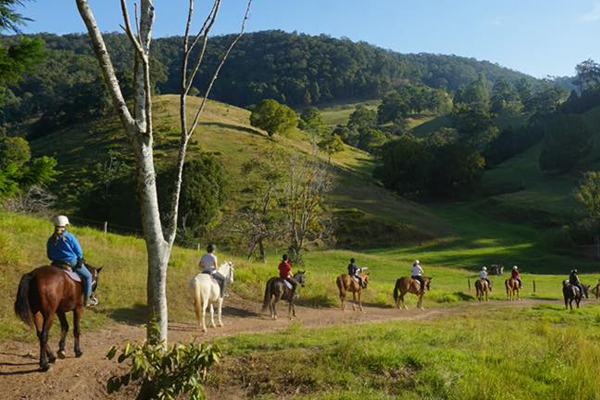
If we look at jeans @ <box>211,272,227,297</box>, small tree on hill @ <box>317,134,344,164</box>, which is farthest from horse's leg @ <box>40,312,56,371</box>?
small tree on hill @ <box>317,134,344,164</box>

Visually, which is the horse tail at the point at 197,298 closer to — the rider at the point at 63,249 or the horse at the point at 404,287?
the rider at the point at 63,249

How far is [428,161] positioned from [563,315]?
68.4 meters

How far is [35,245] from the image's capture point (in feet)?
55.5

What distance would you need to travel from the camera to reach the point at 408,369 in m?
8.46

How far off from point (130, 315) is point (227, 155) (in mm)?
58154

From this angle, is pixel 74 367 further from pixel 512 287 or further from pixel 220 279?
pixel 512 287

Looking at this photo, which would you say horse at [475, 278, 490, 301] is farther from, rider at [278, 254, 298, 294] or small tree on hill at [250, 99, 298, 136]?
small tree on hill at [250, 99, 298, 136]

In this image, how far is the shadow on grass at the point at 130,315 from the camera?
548 inches

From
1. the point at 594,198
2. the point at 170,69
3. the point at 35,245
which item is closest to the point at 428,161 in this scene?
the point at 594,198

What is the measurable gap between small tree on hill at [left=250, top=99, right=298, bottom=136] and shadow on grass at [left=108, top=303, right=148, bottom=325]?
7216 centimetres

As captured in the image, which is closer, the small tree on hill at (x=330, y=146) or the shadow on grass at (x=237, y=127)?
the shadow on grass at (x=237, y=127)

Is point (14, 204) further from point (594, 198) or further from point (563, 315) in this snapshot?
point (594, 198)

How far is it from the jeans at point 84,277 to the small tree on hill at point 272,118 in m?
76.4

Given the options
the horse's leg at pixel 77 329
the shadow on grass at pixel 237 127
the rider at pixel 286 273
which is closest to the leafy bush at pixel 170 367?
the horse's leg at pixel 77 329
